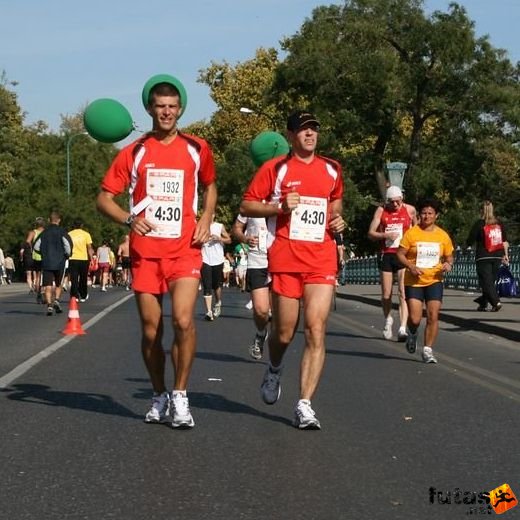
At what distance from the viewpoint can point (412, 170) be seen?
5512cm

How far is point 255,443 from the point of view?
24.2 ft

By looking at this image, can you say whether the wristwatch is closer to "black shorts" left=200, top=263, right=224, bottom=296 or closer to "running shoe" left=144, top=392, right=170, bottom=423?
"running shoe" left=144, top=392, right=170, bottom=423

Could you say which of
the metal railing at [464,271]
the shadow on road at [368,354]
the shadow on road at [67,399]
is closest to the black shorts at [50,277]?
the shadow on road at [368,354]

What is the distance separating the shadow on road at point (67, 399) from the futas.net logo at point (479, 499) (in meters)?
2.89

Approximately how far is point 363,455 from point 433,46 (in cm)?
4744

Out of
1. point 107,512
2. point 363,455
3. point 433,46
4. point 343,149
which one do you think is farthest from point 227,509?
point 343,149

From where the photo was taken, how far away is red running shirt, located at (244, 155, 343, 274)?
810 cm

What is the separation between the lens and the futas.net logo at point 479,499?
5727 mm

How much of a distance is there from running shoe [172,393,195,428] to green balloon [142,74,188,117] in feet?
5.52

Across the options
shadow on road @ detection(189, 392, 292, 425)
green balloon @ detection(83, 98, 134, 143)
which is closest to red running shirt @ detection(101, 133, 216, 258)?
green balloon @ detection(83, 98, 134, 143)

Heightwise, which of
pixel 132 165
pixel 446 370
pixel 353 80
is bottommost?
pixel 446 370

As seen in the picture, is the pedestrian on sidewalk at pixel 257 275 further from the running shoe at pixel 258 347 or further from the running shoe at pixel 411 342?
the running shoe at pixel 411 342

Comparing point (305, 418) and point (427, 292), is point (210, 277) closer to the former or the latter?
point (427, 292)

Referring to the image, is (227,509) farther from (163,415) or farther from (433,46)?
(433,46)
